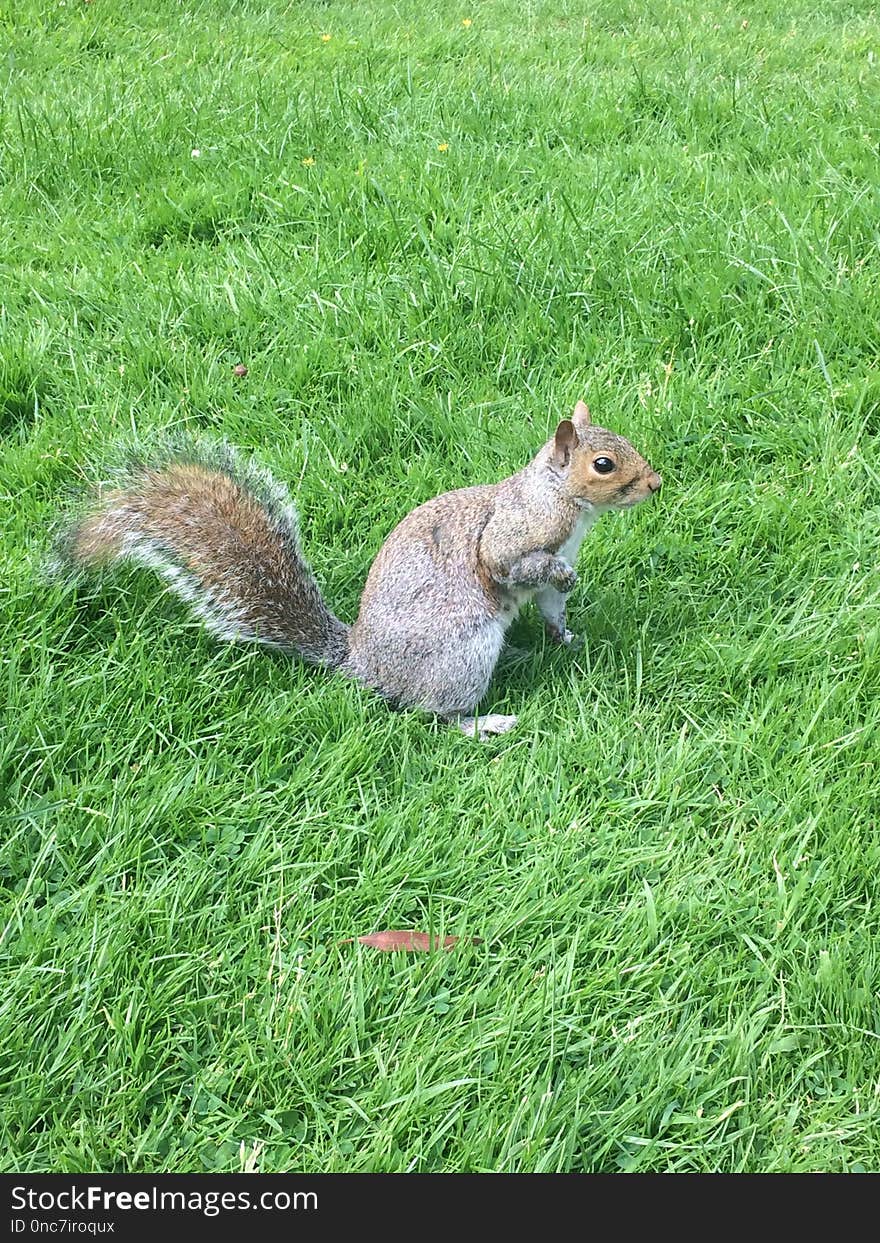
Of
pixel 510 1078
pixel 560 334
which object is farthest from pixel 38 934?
pixel 560 334

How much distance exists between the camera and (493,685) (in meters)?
2.13

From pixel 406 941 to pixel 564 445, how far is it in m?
0.94

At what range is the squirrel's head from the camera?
2.02 metres

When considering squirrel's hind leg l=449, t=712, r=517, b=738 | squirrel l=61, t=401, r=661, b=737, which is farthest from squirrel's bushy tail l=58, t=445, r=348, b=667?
squirrel's hind leg l=449, t=712, r=517, b=738

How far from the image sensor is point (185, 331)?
278 centimetres

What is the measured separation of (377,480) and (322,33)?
2.92 metres

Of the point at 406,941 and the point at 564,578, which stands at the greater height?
the point at 564,578

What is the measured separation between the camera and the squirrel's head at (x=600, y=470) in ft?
6.62

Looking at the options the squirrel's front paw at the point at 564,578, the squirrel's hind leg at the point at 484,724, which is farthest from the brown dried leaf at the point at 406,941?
the squirrel's front paw at the point at 564,578

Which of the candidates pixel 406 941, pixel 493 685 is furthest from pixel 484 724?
pixel 406 941

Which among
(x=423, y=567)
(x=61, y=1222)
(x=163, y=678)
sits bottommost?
(x=61, y=1222)

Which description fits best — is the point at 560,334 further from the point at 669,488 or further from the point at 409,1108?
the point at 409,1108

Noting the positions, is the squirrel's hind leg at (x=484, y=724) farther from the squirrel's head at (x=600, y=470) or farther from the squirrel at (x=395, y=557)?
the squirrel's head at (x=600, y=470)

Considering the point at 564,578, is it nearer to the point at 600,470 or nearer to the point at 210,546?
the point at 600,470
